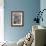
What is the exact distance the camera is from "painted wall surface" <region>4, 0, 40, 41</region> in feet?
18.7

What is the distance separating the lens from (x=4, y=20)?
5715 mm

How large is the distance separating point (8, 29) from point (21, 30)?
1.76 feet

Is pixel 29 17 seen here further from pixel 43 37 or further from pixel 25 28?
pixel 43 37

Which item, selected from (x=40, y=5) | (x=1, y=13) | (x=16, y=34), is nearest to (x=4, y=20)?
(x=1, y=13)

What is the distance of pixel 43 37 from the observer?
8.80 ft

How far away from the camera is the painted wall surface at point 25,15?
18.7 ft

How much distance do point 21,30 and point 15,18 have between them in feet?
1.82

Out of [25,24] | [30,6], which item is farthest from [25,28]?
[30,6]

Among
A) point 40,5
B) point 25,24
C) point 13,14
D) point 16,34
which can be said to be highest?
point 40,5

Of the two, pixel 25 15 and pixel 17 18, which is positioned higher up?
pixel 25 15

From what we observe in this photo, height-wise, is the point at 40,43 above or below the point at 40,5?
below

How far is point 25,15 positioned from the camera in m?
5.75

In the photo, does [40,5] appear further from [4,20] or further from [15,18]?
[4,20]

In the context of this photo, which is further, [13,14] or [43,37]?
[13,14]
